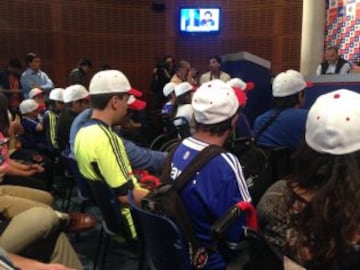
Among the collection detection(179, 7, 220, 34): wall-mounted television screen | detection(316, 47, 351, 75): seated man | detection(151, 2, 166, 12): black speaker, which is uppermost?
detection(151, 2, 166, 12): black speaker

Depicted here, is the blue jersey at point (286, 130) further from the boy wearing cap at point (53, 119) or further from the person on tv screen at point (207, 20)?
the person on tv screen at point (207, 20)

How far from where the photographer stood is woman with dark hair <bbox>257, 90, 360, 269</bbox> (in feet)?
3.45

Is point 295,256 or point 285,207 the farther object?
point 285,207

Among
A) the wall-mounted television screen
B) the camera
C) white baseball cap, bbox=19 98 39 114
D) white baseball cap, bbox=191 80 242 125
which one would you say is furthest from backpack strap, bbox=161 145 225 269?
the wall-mounted television screen

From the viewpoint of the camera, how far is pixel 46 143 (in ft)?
15.4

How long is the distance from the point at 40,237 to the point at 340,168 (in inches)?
46.0

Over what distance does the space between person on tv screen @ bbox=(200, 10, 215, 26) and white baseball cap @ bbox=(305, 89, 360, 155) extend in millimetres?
8092

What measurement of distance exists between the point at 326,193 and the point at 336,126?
0.59 ft

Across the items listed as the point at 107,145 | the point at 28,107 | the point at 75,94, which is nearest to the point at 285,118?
the point at 107,145

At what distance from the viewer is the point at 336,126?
112 cm

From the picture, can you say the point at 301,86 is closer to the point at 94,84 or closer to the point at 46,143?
the point at 94,84

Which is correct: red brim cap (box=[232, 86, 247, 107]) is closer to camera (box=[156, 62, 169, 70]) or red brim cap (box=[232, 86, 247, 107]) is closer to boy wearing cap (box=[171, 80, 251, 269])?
boy wearing cap (box=[171, 80, 251, 269])

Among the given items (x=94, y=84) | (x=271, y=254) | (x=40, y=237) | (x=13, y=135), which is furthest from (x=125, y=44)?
(x=271, y=254)

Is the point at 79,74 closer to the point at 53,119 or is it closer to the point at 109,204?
the point at 53,119
